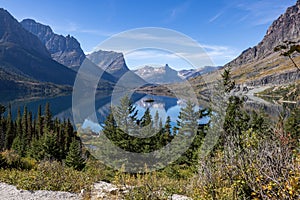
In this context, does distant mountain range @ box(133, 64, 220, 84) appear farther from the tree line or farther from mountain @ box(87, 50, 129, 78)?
the tree line

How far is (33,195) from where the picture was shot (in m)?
10.6

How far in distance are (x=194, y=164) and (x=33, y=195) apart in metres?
15.9

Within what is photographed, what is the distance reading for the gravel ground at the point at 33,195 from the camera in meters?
10.3

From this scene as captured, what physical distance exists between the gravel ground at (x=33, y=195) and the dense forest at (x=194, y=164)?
1.77 ft

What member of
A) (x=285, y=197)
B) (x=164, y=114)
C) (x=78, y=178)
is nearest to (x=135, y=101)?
(x=164, y=114)

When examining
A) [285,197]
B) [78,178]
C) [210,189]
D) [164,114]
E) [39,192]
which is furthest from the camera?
[164,114]

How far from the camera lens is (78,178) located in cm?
1279

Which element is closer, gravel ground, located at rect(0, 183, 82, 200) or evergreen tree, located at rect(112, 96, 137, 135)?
gravel ground, located at rect(0, 183, 82, 200)

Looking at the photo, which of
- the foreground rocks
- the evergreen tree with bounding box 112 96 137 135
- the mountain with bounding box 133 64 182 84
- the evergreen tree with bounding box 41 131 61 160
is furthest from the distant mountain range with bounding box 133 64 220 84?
the evergreen tree with bounding box 41 131 61 160

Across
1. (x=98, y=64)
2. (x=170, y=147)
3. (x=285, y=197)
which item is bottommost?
(x=170, y=147)

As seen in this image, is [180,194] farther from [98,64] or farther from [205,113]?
[205,113]

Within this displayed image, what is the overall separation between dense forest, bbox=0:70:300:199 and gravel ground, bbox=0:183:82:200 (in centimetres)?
54

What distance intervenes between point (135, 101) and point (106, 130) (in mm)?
7576

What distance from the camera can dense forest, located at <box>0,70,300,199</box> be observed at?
228 inches
